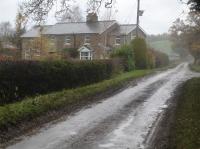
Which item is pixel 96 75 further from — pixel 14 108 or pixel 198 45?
pixel 198 45

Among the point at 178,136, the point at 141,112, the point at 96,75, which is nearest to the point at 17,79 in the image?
the point at 141,112

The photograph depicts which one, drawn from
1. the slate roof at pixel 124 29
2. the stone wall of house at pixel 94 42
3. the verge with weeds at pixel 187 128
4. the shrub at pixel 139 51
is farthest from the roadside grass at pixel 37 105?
the slate roof at pixel 124 29

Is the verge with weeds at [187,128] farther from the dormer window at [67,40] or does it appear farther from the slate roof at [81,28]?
the dormer window at [67,40]

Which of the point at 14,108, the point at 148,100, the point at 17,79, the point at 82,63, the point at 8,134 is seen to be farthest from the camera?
the point at 82,63

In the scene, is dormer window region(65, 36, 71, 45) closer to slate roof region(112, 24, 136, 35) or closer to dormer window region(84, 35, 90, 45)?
dormer window region(84, 35, 90, 45)

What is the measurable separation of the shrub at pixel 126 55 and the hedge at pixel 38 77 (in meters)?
19.6

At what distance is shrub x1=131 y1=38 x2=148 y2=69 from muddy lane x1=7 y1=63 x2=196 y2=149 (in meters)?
36.6

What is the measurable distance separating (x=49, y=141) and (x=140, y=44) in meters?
47.4

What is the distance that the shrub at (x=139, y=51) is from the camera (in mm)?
58469

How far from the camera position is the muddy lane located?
12.0 meters

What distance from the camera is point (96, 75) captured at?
33250 mm

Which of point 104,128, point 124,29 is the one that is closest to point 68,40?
point 124,29

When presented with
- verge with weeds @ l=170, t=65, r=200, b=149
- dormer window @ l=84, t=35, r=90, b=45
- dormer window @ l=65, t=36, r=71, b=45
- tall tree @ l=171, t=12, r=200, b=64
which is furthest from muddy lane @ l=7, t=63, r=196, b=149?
dormer window @ l=65, t=36, r=71, b=45

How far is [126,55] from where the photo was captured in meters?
51.4
